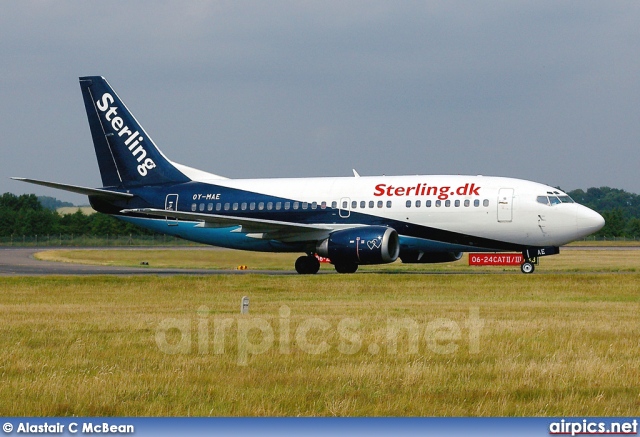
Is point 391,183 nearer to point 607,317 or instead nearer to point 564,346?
point 607,317

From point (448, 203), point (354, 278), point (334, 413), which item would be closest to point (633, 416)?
point (334, 413)

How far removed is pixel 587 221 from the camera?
37.9 meters

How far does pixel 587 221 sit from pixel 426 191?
6.17 meters

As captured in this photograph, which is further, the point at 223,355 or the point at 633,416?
the point at 223,355

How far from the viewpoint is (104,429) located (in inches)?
388

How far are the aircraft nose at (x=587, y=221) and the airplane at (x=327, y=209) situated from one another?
48 mm

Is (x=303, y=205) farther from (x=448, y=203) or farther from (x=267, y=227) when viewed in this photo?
(x=448, y=203)

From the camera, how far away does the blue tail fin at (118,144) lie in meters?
46.0

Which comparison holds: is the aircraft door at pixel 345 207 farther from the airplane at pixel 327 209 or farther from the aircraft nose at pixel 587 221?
the aircraft nose at pixel 587 221

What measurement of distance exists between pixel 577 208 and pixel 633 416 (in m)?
28.1

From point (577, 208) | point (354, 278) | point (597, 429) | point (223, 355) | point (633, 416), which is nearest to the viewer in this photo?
point (597, 429)

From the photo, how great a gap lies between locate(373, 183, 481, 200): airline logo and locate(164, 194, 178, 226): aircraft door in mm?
9548

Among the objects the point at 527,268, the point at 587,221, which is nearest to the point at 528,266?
the point at 527,268

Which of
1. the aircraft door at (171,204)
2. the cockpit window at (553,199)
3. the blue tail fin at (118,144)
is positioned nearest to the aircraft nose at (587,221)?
the cockpit window at (553,199)
